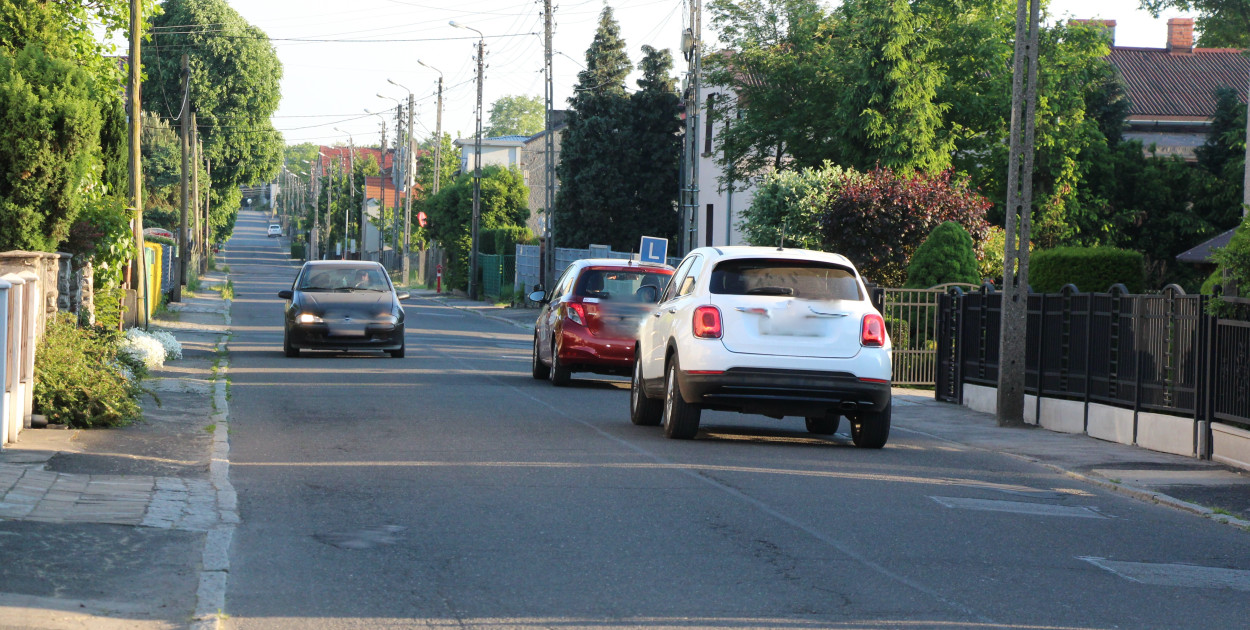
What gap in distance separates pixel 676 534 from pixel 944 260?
58.9 feet

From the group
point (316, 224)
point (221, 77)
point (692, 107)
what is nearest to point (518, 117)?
point (316, 224)

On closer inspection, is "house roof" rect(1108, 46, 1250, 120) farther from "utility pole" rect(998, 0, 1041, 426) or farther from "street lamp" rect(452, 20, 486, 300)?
"utility pole" rect(998, 0, 1041, 426)

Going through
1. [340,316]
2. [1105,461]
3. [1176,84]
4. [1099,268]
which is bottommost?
[1105,461]

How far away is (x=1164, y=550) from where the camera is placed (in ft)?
27.0

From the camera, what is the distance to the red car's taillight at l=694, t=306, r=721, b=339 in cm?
1204

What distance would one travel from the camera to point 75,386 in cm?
1200

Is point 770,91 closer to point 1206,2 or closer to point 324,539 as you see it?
point 1206,2

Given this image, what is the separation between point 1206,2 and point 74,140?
5283 centimetres

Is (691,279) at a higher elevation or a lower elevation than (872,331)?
higher

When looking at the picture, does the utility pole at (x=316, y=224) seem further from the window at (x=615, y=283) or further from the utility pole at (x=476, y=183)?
the window at (x=615, y=283)

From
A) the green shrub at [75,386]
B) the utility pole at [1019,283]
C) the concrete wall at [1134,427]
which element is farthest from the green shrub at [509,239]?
the green shrub at [75,386]

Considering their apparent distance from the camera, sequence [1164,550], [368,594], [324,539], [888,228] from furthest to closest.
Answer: [888,228] < [1164,550] < [324,539] < [368,594]

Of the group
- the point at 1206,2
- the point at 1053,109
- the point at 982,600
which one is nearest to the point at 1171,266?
the point at 1053,109

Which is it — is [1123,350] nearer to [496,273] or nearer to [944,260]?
[944,260]
